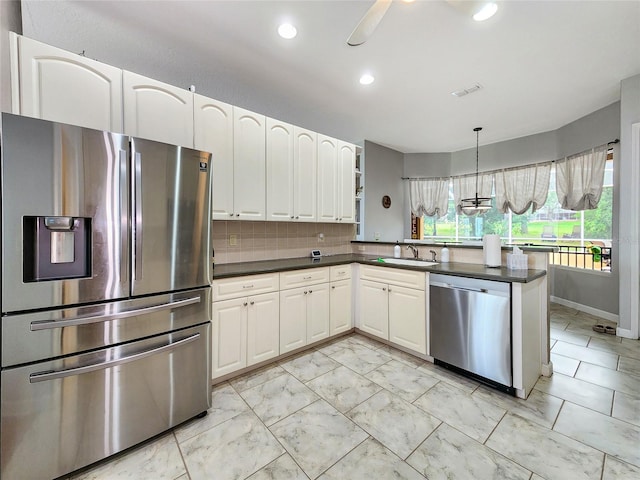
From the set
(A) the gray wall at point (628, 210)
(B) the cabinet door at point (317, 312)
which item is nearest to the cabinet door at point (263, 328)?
(B) the cabinet door at point (317, 312)

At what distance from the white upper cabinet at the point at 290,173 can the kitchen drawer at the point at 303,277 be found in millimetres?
607

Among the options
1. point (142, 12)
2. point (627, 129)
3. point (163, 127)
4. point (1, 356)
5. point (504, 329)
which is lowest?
point (504, 329)

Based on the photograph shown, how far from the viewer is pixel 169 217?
5.36 ft

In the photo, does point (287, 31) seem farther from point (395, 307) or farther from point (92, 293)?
point (395, 307)

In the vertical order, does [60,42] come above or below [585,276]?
above

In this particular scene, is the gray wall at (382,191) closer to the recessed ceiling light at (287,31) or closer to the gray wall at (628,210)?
the recessed ceiling light at (287,31)

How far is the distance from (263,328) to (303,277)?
60 cm

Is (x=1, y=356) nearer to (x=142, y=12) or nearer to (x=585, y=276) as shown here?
(x=142, y=12)

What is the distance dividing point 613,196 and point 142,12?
18.5ft

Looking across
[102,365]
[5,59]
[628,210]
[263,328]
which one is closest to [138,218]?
[102,365]

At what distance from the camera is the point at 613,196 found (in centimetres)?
368

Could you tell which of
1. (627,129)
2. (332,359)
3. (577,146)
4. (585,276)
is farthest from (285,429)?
(577,146)

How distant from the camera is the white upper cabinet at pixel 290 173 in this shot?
109 inches

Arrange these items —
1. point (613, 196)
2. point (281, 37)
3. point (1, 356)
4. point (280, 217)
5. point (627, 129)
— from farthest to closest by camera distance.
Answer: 1. point (613, 196)
2. point (627, 129)
3. point (280, 217)
4. point (281, 37)
5. point (1, 356)
